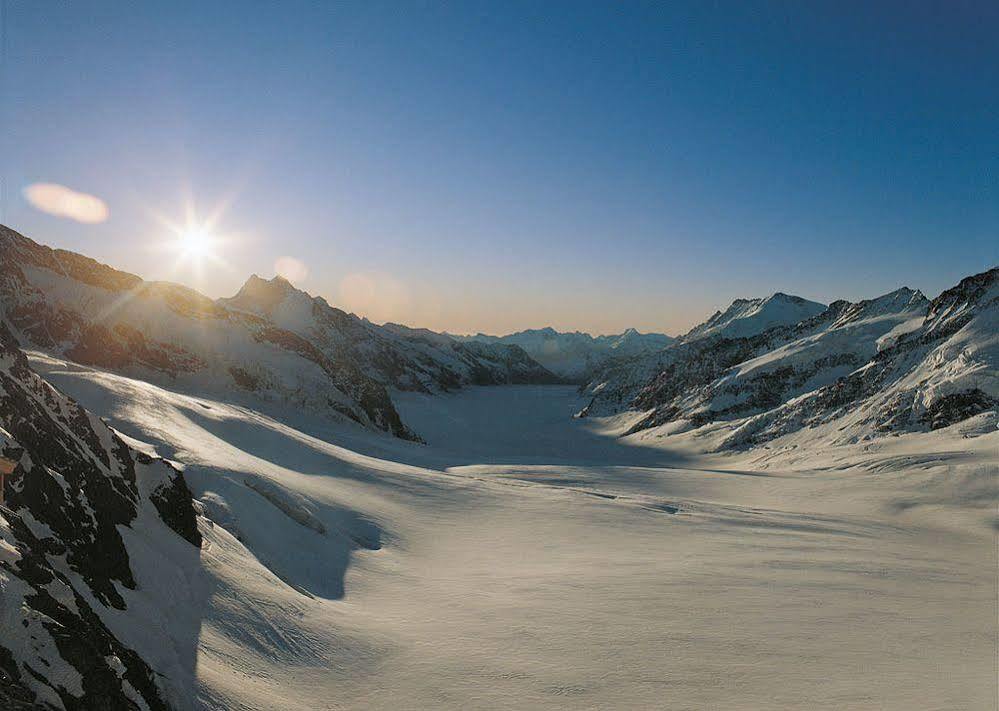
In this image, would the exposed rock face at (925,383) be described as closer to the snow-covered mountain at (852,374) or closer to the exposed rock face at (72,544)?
the snow-covered mountain at (852,374)

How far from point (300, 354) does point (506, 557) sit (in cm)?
4819

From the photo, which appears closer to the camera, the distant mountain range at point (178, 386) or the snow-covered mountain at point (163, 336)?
the distant mountain range at point (178, 386)

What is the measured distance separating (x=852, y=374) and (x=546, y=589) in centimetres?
6219

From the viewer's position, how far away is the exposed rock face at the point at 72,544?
4430mm

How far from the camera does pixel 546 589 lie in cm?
1194

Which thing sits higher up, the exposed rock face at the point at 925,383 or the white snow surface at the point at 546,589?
the exposed rock face at the point at 925,383

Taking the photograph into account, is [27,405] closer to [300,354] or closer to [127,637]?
[127,637]

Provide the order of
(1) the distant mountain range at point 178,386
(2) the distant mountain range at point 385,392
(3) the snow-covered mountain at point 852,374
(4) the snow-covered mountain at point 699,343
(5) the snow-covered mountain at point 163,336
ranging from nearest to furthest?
(1) the distant mountain range at point 178,386 < (5) the snow-covered mountain at point 163,336 < (2) the distant mountain range at point 385,392 < (3) the snow-covered mountain at point 852,374 < (4) the snow-covered mountain at point 699,343

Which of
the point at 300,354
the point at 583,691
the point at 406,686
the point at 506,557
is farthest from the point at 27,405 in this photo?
the point at 300,354

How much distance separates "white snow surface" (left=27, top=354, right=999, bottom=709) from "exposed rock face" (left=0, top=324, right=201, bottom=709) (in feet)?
2.67

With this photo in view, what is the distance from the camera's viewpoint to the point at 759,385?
251 ft

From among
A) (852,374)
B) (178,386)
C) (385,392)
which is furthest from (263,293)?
(852,374)

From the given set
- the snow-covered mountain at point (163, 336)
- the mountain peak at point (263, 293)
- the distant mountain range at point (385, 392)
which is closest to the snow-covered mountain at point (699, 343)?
the distant mountain range at point (385, 392)

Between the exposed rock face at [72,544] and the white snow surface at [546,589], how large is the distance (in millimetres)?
814
